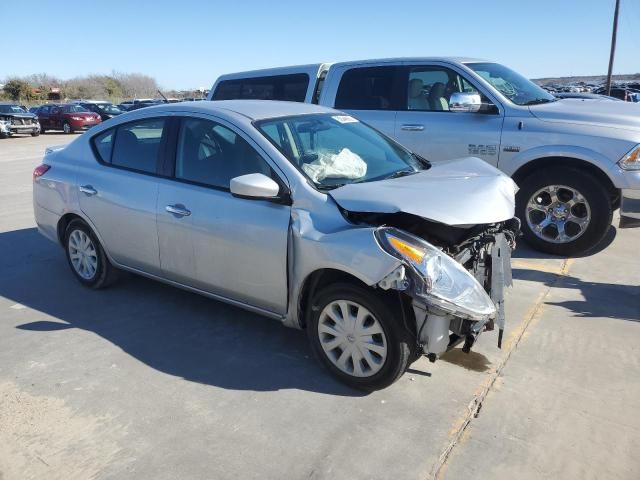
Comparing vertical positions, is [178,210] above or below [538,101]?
below

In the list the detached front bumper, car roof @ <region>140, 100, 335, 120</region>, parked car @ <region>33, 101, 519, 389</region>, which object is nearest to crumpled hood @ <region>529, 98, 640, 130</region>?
the detached front bumper

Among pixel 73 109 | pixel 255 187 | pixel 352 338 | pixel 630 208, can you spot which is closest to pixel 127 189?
pixel 255 187

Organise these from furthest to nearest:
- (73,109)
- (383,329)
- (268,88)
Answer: (73,109) → (268,88) → (383,329)

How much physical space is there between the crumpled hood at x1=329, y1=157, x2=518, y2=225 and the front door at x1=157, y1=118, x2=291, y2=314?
0.50 m

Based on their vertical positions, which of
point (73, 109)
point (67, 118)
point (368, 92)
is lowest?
point (67, 118)

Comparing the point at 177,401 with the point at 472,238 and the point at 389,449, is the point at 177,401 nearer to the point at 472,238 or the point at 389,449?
the point at 389,449

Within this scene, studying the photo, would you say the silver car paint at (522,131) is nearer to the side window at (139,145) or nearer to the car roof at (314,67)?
the car roof at (314,67)

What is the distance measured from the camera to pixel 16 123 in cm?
2492

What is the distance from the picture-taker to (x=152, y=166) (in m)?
4.33

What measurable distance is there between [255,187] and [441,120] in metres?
3.60

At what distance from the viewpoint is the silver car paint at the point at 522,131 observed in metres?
5.27

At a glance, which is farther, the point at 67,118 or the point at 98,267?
the point at 67,118

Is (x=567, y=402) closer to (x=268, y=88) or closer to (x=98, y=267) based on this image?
(x=98, y=267)

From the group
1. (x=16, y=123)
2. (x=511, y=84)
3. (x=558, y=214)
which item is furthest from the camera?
(x=16, y=123)
